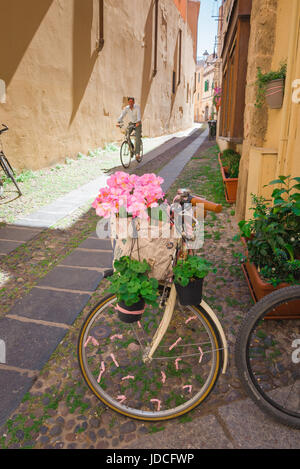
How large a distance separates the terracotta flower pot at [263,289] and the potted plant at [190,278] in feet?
3.07

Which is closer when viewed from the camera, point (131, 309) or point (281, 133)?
point (131, 309)

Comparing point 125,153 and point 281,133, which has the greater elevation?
point 281,133

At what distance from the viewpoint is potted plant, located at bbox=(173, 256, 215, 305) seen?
1.71 metres

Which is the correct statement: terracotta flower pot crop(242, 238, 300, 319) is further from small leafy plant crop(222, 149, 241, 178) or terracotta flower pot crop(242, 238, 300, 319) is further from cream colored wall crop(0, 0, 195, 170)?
cream colored wall crop(0, 0, 195, 170)

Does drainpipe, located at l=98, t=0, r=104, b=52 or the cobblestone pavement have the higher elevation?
drainpipe, located at l=98, t=0, r=104, b=52

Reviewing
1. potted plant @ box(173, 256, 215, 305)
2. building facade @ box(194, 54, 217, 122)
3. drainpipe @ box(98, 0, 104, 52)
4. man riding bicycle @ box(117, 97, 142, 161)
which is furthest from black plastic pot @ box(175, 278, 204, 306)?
building facade @ box(194, 54, 217, 122)

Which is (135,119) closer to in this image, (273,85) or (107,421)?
(273,85)

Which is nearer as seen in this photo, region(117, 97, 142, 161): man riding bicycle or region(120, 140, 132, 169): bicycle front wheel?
region(120, 140, 132, 169): bicycle front wheel

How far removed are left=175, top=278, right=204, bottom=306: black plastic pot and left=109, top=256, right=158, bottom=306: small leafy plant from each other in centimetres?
13

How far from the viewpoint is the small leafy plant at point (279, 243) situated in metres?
2.63

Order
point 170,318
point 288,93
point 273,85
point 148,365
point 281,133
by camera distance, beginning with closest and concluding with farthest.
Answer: point 170,318
point 148,365
point 288,93
point 281,133
point 273,85

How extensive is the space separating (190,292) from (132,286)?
0.30 m

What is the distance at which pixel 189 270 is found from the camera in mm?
1721

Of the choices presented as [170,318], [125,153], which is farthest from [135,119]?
[170,318]
